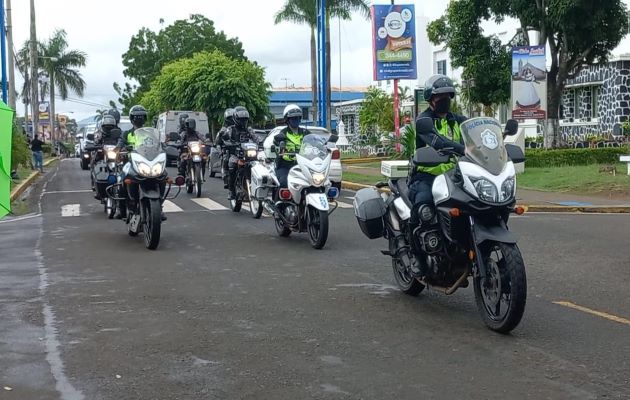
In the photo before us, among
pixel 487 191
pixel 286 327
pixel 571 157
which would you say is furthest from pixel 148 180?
pixel 571 157

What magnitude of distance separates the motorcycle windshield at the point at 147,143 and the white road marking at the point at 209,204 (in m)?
5.18

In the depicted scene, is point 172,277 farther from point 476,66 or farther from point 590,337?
point 476,66

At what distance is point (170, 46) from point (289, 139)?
214 feet

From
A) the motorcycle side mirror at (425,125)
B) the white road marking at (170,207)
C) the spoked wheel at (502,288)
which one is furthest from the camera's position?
the white road marking at (170,207)

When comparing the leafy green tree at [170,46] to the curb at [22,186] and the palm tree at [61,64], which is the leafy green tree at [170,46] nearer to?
the palm tree at [61,64]

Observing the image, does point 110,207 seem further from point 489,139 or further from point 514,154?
point 489,139

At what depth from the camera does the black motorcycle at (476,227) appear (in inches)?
236

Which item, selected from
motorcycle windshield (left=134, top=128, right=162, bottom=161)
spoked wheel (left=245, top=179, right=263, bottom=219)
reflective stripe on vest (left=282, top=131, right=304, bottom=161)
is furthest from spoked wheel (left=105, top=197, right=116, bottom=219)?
reflective stripe on vest (left=282, top=131, right=304, bottom=161)

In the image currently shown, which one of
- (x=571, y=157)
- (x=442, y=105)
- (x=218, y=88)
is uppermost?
(x=218, y=88)

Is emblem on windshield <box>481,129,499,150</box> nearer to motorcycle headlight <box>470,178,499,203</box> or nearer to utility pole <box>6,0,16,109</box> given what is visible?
motorcycle headlight <box>470,178,499,203</box>

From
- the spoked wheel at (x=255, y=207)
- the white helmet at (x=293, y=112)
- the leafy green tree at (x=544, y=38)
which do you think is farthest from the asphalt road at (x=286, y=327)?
the leafy green tree at (x=544, y=38)

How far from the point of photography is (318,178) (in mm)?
10938

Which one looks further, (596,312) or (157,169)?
(157,169)

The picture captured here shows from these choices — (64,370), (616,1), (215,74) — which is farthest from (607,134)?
(64,370)
